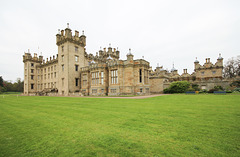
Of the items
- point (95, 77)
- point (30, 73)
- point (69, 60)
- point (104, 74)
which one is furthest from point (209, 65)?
point (30, 73)

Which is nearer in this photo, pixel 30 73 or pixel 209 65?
pixel 209 65

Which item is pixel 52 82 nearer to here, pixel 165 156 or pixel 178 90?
pixel 178 90

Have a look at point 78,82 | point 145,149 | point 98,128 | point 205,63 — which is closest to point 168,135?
point 145,149

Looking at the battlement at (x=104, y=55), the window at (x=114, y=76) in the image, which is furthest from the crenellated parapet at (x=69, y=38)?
the window at (x=114, y=76)

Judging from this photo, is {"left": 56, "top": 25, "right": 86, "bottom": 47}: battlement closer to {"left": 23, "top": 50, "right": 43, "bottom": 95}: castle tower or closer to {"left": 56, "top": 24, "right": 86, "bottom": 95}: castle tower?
{"left": 56, "top": 24, "right": 86, "bottom": 95}: castle tower

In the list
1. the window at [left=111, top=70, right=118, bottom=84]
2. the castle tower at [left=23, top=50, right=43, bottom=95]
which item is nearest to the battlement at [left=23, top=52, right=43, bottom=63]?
the castle tower at [left=23, top=50, right=43, bottom=95]

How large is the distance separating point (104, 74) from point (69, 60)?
1250 cm

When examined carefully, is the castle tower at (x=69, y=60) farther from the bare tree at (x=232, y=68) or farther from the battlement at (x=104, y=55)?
the bare tree at (x=232, y=68)

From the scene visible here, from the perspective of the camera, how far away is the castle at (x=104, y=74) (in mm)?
26938

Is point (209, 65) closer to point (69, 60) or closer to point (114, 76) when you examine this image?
point (114, 76)

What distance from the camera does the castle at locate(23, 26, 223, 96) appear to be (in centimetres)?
2694

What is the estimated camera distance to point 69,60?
112 ft

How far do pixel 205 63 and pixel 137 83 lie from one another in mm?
25754

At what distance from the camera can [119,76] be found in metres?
27.1
